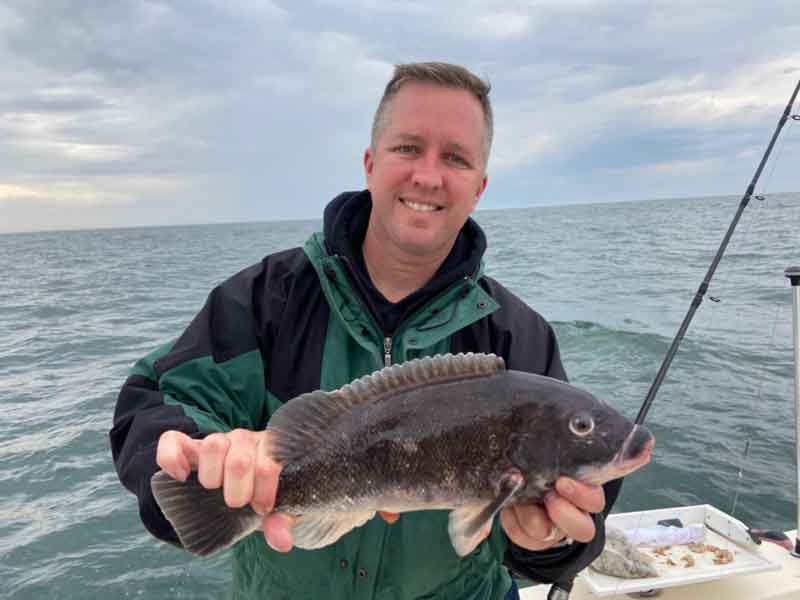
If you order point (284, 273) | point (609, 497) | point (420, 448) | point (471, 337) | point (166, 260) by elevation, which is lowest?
point (166, 260)

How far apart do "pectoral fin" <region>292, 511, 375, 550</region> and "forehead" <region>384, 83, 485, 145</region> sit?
1953mm

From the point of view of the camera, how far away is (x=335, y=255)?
3.14 m

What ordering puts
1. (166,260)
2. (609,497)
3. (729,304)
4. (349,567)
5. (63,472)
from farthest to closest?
(166,260) < (729,304) < (63,472) < (609,497) < (349,567)

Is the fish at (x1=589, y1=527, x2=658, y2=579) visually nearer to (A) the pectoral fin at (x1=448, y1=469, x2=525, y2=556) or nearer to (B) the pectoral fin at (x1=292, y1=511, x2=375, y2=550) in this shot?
(A) the pectoral fin at (x1=448, y1=469, x2=525, y2=556)

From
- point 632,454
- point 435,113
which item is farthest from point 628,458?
point 435,113

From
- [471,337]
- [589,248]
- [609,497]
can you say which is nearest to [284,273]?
[471,337]

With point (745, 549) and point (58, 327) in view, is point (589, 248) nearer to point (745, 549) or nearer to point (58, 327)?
point (58, 327)

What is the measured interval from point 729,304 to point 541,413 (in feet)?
63.0

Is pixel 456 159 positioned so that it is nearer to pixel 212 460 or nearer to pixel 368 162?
pixel 368 162

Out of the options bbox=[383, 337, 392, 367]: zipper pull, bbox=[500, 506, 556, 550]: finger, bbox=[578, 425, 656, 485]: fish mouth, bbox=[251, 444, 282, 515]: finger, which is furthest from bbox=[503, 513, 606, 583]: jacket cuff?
bbox=[251, 444, 282, 515]: finger

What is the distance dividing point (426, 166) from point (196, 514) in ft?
6.56

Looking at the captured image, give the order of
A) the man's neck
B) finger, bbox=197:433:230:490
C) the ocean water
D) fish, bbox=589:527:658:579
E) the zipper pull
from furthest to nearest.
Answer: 1. the ocean water
2. fish, bbox=589:527:658:579
3. the man's neck
4. the zipper pull
5. finger, bbox=197:433:230:490

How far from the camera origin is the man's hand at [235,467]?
6.89 ft

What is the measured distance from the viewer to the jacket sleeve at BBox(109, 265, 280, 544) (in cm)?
241
